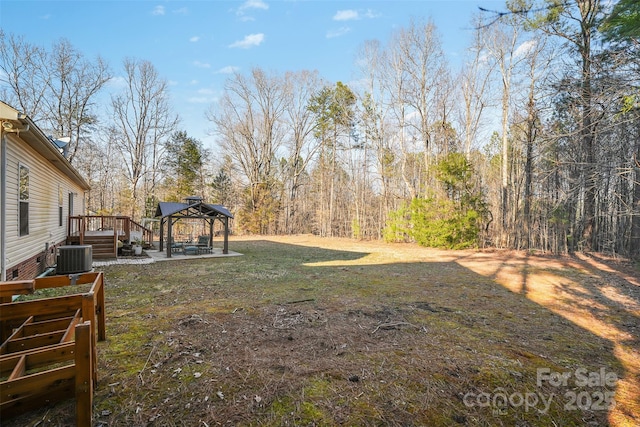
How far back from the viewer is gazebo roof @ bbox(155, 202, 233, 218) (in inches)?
446

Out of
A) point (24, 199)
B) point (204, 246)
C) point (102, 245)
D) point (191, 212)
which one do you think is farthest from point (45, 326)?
point (191, 212)

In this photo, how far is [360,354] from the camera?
10.8ft

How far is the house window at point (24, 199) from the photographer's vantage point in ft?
19.7

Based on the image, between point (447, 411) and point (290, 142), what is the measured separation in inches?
1019

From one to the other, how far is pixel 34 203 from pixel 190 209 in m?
5.68

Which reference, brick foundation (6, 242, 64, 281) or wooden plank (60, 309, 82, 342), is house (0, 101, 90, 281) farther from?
wooden plank (60, 309, 82, 342)

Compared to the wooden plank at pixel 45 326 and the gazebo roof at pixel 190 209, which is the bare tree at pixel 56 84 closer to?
the gazebo roof at pixel 190 209

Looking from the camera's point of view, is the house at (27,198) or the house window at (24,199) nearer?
the house at (27,198)

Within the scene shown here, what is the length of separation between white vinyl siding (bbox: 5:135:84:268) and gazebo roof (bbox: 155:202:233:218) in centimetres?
307

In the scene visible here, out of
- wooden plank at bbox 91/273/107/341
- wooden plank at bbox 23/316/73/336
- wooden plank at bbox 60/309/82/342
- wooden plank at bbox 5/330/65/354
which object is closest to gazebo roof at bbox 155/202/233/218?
wooden plank at bbox 91/273/107/341

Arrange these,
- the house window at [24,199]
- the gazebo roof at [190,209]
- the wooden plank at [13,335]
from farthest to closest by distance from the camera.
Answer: the gazebo roof at [190,209]
the house window at [24,199]
the wooden plank at [13,335]

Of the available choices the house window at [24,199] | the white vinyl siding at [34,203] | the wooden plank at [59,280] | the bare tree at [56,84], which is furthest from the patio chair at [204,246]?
the bare tree at [56,84]

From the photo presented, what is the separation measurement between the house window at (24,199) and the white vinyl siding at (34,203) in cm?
13

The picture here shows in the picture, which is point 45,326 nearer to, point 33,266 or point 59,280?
point 59,280
